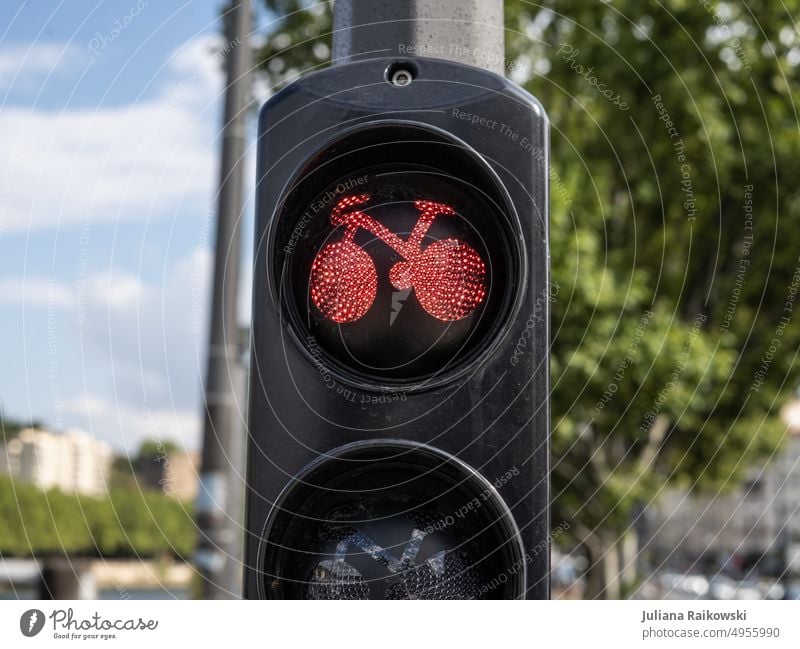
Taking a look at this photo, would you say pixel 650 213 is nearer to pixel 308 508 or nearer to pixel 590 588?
pixel 590 588

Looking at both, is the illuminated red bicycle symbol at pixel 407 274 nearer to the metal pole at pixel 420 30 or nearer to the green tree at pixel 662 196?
the metal pole at pixel 420 30

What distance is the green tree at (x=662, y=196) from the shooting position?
1009 centimetres

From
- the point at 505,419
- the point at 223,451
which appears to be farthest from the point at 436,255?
the point at 223,451

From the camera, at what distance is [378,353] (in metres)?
1.75

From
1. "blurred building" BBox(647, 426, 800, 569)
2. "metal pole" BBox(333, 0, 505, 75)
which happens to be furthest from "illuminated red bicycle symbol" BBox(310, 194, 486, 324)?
"blurred building" BBox(647, 426, 800, 569)

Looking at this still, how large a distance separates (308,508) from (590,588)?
47.9 feet

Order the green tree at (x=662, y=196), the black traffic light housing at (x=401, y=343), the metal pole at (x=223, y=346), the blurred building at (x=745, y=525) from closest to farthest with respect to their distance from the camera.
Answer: the black traffic light housing at (x=401, y=343) < the metal pole at (x=223, y=346) < the green tree at (x=662, y=196) < the blurred building at (x=745, y=525)

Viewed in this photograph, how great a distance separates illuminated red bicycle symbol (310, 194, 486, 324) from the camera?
1726mm

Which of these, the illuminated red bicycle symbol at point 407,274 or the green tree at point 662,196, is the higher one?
the green tree at point 662,196

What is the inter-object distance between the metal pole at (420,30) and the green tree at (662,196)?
274 inches

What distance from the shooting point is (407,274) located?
5.64 feet
